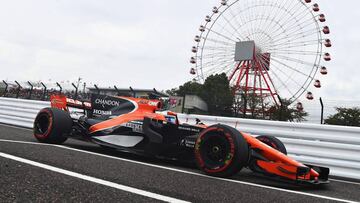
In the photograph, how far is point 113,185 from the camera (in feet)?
10.4

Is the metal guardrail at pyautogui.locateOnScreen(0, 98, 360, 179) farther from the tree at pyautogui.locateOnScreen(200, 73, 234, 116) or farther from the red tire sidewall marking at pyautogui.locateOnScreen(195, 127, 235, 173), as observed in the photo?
the tree at pyautogui.locateOnScreen(200, 73, 234, 116)

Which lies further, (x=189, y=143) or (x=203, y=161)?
(x=189, y=143)

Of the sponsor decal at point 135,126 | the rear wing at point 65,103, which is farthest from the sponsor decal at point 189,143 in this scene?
the rear wing at point 65,103

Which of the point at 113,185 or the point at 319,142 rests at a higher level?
the point at 319,142

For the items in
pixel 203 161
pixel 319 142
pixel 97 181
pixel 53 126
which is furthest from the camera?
pixel 319 142

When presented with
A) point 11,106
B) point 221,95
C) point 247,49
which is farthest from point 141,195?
point 247,49

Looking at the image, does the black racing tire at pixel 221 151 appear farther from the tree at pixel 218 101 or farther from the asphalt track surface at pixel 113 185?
the tree at pixel 218 101

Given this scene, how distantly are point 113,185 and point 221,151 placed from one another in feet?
5.48

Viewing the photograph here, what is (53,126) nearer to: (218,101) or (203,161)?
(203,161)

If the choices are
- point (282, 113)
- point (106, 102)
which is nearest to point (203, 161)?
point (106, 102)

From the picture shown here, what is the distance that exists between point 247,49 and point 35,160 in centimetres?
2466

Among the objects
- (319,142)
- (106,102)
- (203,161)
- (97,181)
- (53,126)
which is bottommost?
(97,181)

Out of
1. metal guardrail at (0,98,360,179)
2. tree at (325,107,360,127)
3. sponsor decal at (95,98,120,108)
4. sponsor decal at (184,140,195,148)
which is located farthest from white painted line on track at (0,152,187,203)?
tree at (325,107,360,127)

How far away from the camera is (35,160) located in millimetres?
4105
